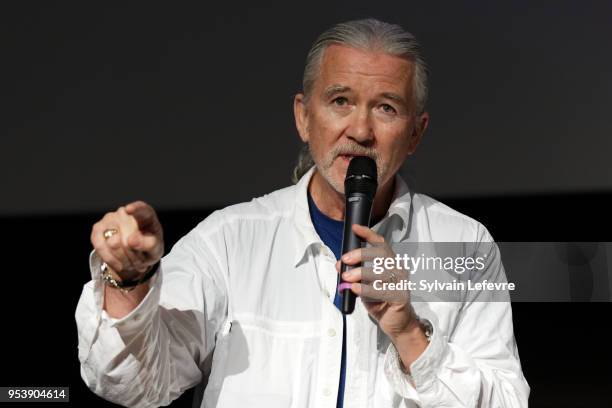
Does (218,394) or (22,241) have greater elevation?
(22,241)

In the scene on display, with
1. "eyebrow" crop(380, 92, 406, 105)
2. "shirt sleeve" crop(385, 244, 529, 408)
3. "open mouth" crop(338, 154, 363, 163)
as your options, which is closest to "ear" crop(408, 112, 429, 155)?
"eyebrow" crop(380, 92, 406, 105)

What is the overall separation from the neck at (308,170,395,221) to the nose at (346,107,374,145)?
147 millimetres

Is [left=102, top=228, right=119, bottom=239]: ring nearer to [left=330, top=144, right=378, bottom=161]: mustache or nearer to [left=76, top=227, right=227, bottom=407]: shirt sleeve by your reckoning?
Result: [left=76, top=227, right=227, bottom=407]: shirt sleeve

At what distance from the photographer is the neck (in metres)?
2.16

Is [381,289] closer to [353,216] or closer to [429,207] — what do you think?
[353,216]

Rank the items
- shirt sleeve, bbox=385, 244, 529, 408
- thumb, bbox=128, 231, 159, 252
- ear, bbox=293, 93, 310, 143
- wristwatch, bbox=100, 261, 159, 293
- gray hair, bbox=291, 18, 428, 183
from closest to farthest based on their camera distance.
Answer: thumb, bbox=128, 231, 159, 252 < wristwatch, bbox=100, 261, 159, 293 < shirt sleeve, bbox=385, 244, 529, 408 < gray hair, bbox=291, 18, 428, 183 < ear, bbox=293, 93, 310, 143

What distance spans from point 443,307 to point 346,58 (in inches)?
22.6

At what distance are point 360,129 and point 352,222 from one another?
389mm

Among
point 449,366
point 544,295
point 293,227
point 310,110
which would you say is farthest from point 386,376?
point 544,295

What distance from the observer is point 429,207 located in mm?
2252

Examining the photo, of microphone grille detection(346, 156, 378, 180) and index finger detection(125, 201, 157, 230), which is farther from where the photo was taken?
microphone grille detection(346, 156, 378, 180)

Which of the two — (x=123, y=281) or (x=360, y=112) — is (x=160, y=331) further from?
(x=360, y=112)

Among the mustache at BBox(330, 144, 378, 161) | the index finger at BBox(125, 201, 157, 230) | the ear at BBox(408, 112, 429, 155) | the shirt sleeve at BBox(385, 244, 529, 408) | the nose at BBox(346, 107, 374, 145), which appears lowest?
the shirt sleeve at BBox(385, 244, 529, 408)

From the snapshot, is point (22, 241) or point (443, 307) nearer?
point (443, 307)
